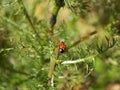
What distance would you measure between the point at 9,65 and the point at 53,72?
2.27 feet


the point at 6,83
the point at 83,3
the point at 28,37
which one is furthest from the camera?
the point at 6,83

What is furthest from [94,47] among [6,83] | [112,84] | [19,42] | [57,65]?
[112,84]

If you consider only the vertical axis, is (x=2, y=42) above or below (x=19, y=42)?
below

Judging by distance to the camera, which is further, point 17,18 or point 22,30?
point 17,18

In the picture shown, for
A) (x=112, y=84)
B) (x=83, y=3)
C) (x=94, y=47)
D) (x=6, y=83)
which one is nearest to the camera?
(x=94, y=47)

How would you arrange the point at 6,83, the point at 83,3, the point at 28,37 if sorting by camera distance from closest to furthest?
the point at 83,3
the point at 28,37
the point at 6,83

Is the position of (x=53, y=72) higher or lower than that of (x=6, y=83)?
higher

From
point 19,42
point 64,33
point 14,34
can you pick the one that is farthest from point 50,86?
point 14,34

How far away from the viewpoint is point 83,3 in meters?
1.26

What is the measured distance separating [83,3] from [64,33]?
33 centimetres

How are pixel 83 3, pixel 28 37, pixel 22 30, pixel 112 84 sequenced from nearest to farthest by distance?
pixel 83 3 → pixel 28 37 → pixel 22 30 → pixel 112 84

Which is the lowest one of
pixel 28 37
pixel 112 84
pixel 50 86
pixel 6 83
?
pixel 112 84

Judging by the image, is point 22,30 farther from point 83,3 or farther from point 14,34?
A: point 83,3

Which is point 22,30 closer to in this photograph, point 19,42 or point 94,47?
point 19,42
